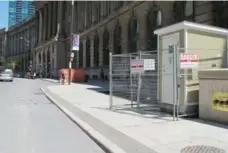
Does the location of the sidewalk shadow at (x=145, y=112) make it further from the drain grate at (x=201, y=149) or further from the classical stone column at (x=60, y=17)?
the classical stone column at (x=60, y=17)

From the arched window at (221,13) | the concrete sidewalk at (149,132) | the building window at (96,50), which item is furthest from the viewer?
the building window at (96,50)

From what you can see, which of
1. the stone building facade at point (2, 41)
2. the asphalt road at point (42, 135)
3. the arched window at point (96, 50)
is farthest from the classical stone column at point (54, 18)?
the asphalt road at point (42, 135)

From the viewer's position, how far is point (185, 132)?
912 cm

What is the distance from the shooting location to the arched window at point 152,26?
105 ft

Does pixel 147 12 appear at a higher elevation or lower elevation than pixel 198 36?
higher

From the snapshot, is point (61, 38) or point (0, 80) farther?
point (61, 38)

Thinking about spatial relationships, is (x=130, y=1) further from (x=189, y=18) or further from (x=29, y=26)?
(x=29, y=26)

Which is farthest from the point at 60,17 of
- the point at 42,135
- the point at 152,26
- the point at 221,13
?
the point at 42,135

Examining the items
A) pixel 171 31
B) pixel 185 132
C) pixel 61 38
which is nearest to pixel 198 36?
pixel 171 31

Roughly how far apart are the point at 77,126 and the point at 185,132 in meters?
3.47

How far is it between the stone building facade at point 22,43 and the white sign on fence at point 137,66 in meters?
87.2

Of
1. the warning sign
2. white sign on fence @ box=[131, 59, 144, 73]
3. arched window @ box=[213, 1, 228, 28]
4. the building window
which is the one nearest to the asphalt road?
white sign on fence @ box=[131, 59, 144, 73]

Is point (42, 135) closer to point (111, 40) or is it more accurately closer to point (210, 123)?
point (210, 123)

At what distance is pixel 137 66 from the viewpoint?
14.0 meters
